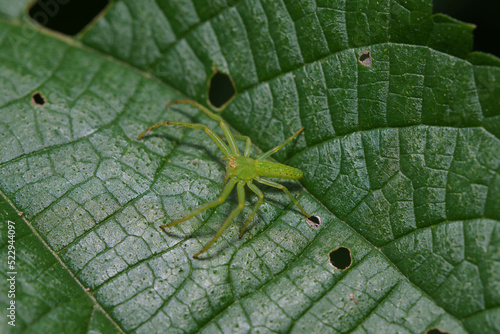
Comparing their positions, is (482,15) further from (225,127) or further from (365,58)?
(225,127)

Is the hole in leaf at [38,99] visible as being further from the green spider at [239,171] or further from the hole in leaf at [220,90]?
the hole in leaf at [220,90]

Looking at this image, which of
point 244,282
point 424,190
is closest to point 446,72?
point 424,190

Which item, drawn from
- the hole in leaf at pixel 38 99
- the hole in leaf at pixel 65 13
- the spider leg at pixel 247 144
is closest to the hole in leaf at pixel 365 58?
the spider leg at pixel 247 144

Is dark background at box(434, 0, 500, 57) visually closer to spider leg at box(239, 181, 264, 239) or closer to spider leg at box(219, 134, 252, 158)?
spider leg at box(219, 134, 252, 158)

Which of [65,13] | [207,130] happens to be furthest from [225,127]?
[65,13]

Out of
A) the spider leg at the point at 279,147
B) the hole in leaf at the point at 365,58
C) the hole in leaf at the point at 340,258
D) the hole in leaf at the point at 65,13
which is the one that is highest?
the hole in leaf at the point at 65,13

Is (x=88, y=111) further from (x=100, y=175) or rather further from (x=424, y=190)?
(x=424, y=190)
